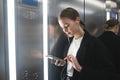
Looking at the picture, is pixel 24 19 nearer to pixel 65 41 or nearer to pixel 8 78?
pixel 8 78

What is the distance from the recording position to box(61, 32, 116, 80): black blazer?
154 centimetres

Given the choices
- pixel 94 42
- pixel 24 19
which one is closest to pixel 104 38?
pixel 94 42

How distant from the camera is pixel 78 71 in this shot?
5.29ft

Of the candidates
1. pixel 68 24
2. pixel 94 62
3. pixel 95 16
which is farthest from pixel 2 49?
pixel 95 16

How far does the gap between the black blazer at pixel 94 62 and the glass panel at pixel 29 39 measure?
428 mm

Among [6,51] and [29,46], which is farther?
[29,46]

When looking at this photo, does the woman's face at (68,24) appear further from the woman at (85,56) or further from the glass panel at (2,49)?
the glass panel at (2,49)

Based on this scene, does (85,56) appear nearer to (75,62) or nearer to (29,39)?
(75,62)

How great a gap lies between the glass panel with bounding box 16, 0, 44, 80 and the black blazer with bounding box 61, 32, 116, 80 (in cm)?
43

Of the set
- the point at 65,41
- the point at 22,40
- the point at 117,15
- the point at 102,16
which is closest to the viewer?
the point at 22,40

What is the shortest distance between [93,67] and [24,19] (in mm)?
659

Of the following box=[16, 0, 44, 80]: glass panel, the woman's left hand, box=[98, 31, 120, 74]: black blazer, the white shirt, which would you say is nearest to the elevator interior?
box=[16, 0, 44, 80]: glass panel

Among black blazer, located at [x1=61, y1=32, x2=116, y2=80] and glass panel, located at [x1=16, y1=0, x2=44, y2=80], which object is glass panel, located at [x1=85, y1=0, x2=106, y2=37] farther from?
black blazer, located at [x1=61, y1=32, x2=116, y2=80]

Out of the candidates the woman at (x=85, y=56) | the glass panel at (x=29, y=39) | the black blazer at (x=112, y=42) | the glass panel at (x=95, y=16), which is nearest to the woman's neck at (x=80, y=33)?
the woman at (x=85, y=56)
